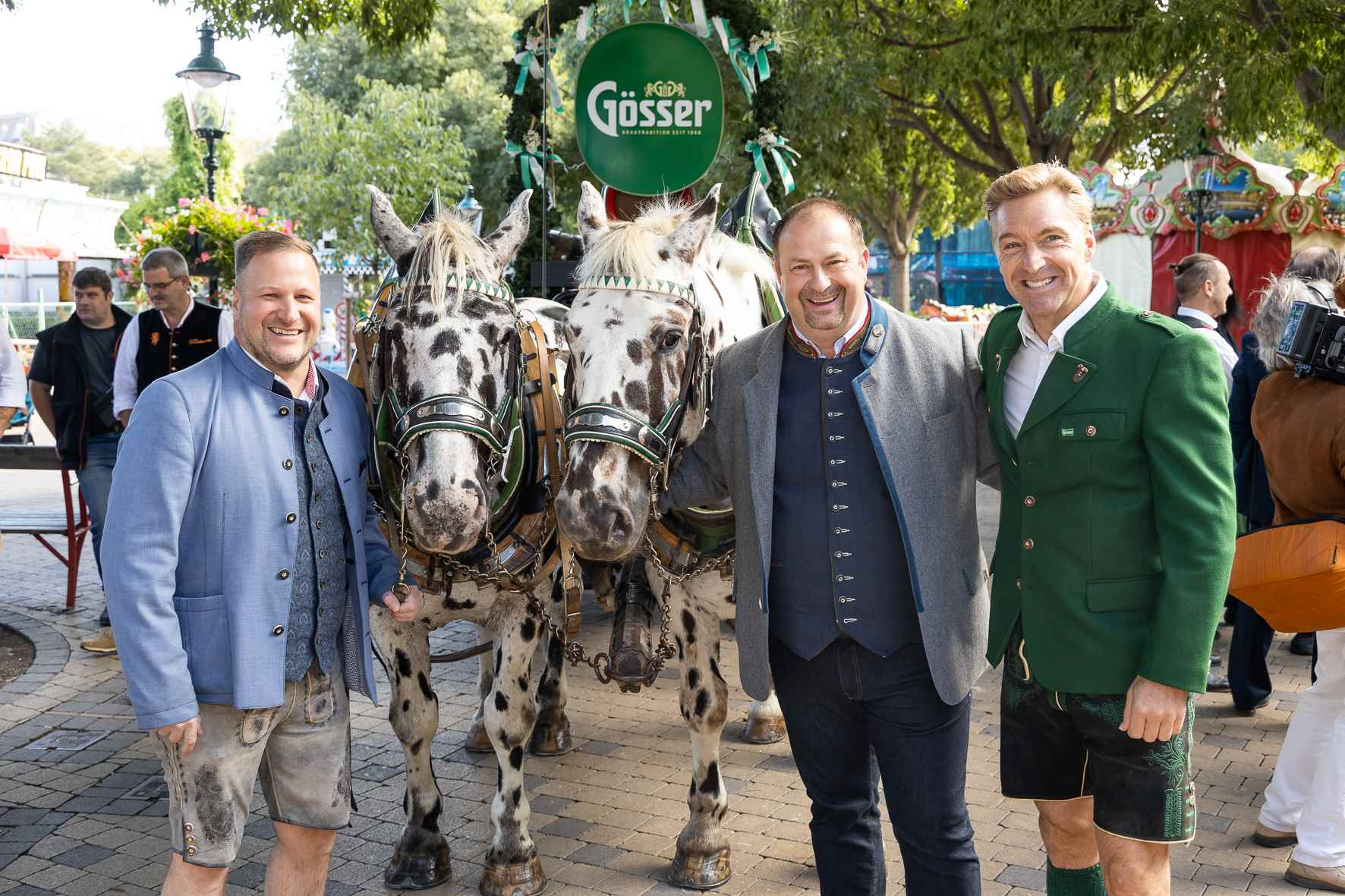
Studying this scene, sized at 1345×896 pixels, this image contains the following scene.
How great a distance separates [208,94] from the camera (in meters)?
11.6

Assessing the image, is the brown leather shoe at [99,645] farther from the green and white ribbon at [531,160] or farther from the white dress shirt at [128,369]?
the green and white ribbon at [531,160]

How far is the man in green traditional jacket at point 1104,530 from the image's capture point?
234 centimetres

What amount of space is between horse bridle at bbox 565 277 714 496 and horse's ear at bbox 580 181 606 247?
8.0 inches

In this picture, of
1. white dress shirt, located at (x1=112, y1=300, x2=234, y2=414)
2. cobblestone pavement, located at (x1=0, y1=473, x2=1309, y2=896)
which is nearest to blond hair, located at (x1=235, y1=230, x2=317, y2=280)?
cobblestone pavement, located at (x1=0, y1=473, x2=1309, y2=896)

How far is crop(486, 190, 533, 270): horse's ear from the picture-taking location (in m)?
3.49

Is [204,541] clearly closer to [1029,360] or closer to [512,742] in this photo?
[512,742]

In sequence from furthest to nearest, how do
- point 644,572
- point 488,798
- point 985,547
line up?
1. point 985,547
2. point 488,798
3. point 644,572

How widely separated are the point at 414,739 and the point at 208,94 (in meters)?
9.90

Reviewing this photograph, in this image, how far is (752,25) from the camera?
597cm

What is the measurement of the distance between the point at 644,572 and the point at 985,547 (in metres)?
5.85

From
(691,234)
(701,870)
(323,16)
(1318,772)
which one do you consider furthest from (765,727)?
(323,16)

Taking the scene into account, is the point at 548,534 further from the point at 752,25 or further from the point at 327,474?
the point at 752,25

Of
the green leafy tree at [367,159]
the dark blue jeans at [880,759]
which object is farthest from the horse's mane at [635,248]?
the green leafy tree at [367,159]

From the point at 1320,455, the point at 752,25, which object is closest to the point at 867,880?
the point at 1320,455
